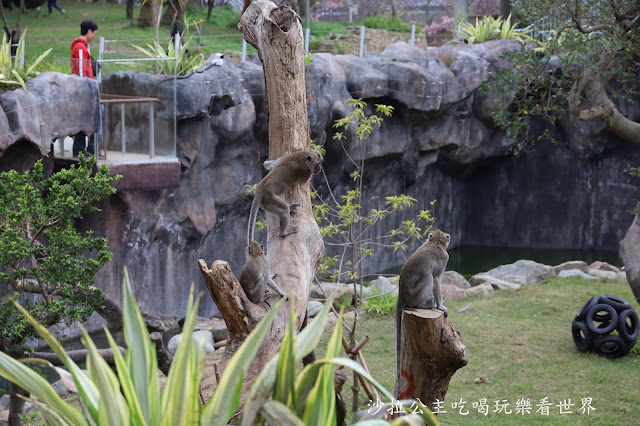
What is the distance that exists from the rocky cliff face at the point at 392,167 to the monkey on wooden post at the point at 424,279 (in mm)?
7420

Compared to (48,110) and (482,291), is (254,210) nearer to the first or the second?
(48,110)

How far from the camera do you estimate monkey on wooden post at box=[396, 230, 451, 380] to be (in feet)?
18.4

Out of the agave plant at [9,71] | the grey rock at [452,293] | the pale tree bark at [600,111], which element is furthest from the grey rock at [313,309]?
the agave plant at [9,71]

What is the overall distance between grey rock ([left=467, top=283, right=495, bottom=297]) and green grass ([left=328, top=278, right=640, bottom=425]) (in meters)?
0.25

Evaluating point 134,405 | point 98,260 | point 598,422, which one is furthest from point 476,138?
point 134,405

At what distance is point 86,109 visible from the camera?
11.2m

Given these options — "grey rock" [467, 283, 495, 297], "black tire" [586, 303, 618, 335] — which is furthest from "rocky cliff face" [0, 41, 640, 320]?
"black tire" [586, 303, 618, 335]

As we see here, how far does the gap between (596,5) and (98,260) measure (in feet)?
24.7

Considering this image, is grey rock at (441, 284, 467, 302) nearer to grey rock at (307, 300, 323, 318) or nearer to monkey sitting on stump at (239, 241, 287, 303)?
grey rock at (307, 300, 323, 318)

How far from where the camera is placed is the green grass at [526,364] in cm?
801

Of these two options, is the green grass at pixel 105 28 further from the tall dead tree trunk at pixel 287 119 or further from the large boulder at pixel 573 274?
the tall dead tree trunk at pixel 287 119

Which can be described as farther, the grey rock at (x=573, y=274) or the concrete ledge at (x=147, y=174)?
the grey rock at (x=573, y=274)

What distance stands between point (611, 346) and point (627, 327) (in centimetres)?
33

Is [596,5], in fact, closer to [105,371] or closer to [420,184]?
[105,371]
